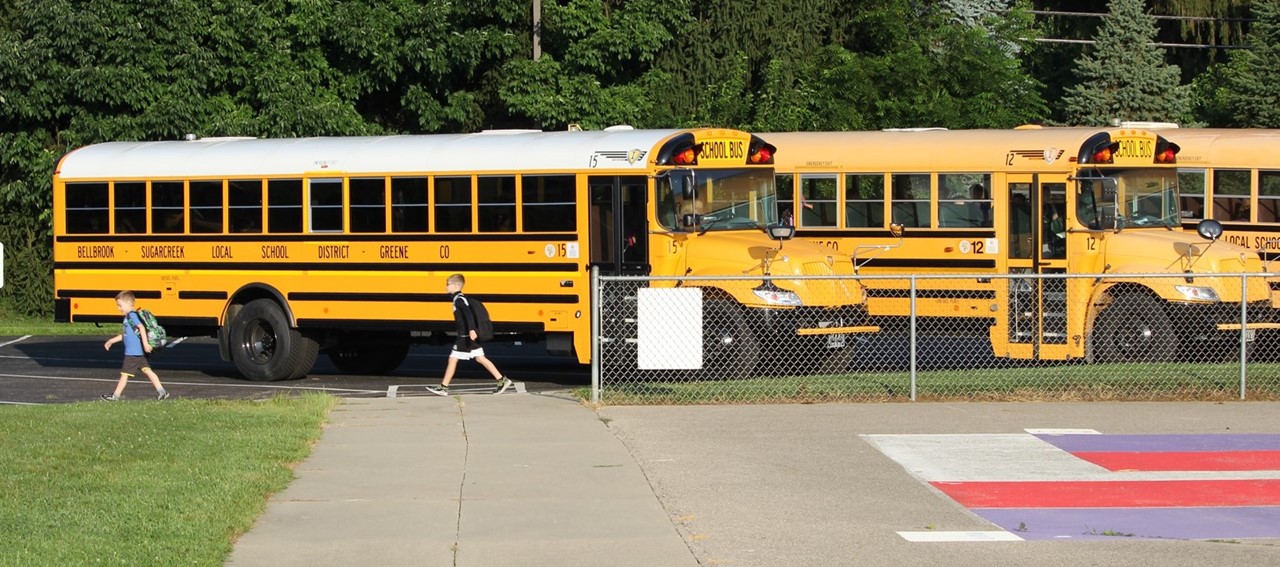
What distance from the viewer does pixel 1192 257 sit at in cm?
1791

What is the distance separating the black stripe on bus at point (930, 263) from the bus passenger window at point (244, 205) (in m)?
6.89

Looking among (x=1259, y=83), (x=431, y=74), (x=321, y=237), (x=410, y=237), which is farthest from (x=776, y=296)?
(x=1259, y=83)

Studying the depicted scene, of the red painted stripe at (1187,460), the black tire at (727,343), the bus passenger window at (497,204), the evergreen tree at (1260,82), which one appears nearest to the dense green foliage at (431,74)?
the evergreen tree at (1260,82)

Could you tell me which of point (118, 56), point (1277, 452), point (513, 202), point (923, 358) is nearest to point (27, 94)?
point (118, 56)

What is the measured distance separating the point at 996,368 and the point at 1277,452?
5.35m

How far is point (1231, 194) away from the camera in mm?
20469

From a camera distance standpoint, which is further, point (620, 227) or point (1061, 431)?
point (620, 227)

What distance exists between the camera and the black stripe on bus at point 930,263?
62.7 feet

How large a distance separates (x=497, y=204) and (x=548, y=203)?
0.62 meters

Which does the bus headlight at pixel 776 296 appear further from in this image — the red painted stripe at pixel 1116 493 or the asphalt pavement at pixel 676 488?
the red painted stripe at pixel 1116 493

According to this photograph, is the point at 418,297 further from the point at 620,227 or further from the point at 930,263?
the point at 930,263

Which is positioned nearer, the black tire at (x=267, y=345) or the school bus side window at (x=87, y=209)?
the black tire at (x=267, y=345)

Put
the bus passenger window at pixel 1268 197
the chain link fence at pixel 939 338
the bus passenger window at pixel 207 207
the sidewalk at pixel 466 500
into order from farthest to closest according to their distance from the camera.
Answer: the bus passenger window at pixel 1268 197 < the bus passenger window at pixel 207 207 < the chain link fence at pixel 939 338 < the sidewalk at pixel 466 500

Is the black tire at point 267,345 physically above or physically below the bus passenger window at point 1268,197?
below
